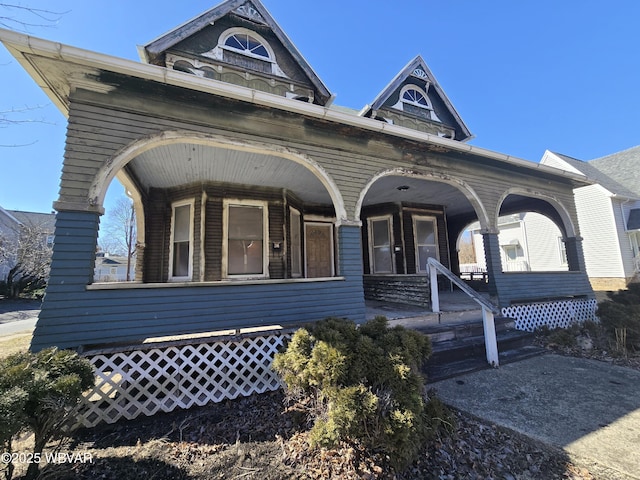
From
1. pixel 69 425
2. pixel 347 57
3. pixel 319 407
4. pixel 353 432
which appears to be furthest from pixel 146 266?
pixel 347 57

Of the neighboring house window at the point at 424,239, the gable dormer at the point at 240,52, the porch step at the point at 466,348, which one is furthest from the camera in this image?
the neighboring house window at the point at 424,239

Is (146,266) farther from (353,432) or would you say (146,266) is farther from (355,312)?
(353,432)

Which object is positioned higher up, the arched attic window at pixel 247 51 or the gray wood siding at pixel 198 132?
the arched attic window at pixel 247 51

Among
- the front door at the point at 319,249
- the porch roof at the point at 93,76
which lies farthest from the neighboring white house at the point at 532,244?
the porch roof at the point at 93,76

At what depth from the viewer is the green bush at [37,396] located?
190 centimetres

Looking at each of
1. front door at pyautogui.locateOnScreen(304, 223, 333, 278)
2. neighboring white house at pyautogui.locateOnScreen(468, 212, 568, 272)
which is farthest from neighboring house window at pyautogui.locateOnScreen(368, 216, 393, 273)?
neighboring white house at pyautogui.locateOnScreen(468, 212, 568, 272)

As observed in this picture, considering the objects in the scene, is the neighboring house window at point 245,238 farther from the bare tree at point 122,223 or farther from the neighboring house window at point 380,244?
the bare tree at point 122,223

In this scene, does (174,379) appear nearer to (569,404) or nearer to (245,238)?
(245,238)

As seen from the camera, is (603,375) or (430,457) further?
(603,375)

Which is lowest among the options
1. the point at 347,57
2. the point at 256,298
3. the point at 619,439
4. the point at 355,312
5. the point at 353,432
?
the point at 619,439

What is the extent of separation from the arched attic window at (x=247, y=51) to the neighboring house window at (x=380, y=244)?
5.21 m

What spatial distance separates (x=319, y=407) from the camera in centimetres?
269

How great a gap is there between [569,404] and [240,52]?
29.1ft

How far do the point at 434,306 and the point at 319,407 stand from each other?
3722mm
